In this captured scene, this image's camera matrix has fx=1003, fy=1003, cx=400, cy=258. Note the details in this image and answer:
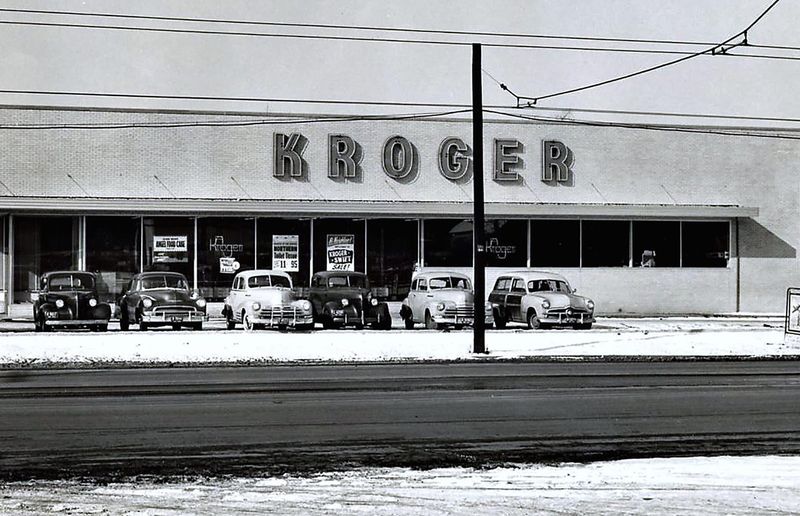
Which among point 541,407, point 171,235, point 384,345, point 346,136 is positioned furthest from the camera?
point 346,136

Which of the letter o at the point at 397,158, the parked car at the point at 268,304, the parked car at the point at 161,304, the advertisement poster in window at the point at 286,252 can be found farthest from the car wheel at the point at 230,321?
the letter o at the point at 397,158

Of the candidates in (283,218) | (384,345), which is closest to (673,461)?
(384,345)

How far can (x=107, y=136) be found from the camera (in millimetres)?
33562

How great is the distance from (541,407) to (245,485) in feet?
18.6

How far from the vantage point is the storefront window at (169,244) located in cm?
3309

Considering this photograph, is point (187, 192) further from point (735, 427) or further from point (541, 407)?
point (735, 427)

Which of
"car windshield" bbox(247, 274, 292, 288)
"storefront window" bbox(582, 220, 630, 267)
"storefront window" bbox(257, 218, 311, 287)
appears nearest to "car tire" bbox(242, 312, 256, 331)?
"car windshield" bbox(247, 274, 292, 288)

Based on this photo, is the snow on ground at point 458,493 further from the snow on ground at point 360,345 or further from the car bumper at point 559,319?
the car bumper at point 559,319

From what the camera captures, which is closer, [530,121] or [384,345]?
[384,345]

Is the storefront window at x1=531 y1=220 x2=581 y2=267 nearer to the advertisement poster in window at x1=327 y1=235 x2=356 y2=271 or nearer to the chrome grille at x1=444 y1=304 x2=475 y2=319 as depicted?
the advertisement poster in window at x1=327 y1=235 x2=356 y2=271

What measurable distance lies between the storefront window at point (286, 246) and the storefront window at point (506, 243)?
6.48 metres

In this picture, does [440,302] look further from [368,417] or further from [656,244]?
[368,417]

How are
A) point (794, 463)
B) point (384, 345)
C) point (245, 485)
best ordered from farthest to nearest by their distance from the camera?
point (384, 345), point (794, 463), point (245, 485)

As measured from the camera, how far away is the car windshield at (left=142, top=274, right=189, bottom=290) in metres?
27.2
